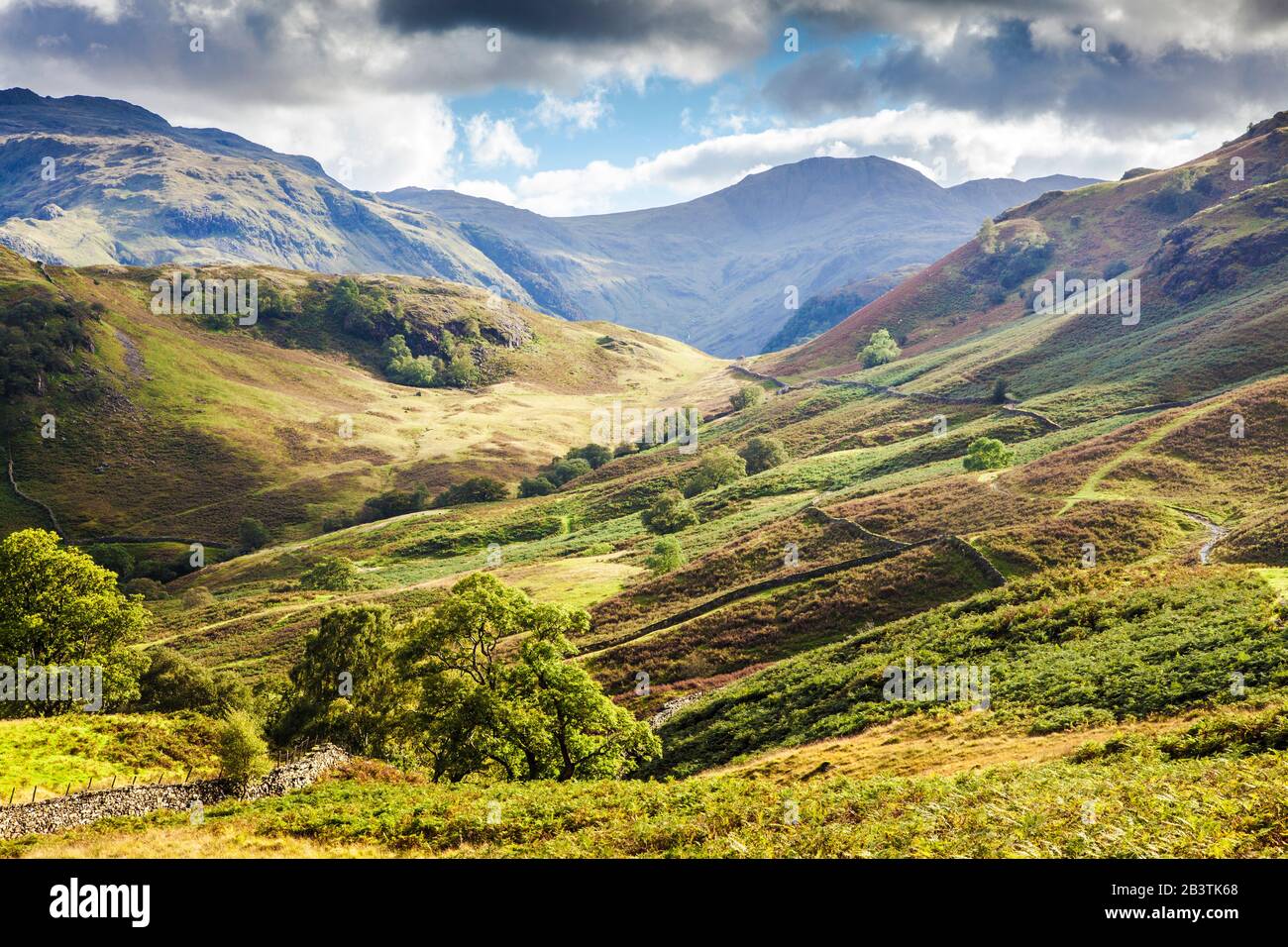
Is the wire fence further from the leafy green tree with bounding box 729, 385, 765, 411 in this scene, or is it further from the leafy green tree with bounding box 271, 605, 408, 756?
the leafy green tree with bounding box 729, 385, 765, 411

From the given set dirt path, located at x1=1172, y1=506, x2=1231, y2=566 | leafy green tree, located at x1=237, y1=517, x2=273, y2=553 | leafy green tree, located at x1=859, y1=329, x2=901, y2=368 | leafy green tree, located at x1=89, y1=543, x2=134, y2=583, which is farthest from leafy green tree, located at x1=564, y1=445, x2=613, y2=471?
dirt path, located at x1=1172, y1=506, x2=1231, y2=566

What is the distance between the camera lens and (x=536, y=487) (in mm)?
140625

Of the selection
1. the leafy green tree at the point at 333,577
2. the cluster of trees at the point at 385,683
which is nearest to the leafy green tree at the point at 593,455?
the leafy green tree at the point at 333,577

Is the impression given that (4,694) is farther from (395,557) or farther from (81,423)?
(81,423)

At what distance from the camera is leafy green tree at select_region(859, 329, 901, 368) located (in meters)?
185

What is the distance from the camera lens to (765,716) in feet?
117

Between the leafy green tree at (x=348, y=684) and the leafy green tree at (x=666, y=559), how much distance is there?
32.4 metres

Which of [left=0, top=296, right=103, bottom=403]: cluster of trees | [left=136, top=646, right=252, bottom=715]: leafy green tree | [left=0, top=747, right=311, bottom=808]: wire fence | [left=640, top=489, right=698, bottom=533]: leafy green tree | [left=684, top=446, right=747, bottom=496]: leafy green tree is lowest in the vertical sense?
[left=136, top=646, right=252, bottom=715]: leafy green tree

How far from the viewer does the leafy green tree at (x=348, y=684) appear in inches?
1540

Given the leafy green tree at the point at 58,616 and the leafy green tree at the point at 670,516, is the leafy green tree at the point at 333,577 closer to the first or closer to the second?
the leafy green tree at the point at 670,516

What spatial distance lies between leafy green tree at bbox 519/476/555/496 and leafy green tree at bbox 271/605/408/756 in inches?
3783

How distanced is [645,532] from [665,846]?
78207 mm

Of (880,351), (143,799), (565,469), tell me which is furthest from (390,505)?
(880,351)

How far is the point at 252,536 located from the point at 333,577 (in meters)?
38.8
